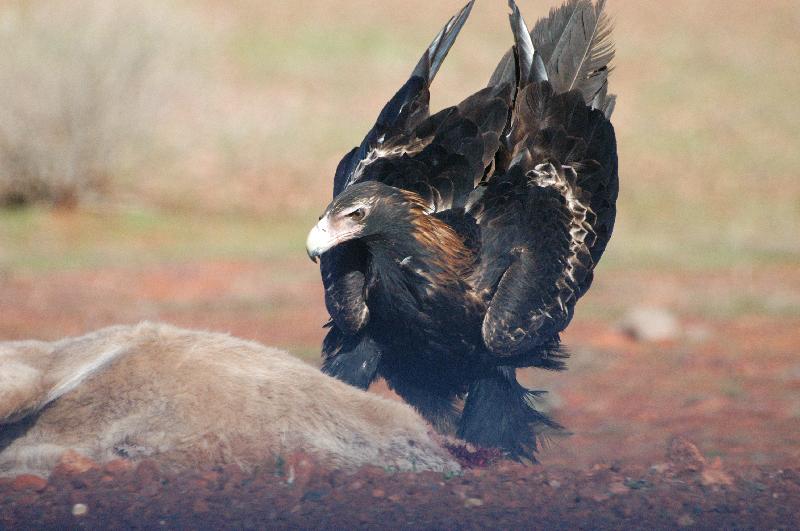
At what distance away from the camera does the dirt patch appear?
12.0 ft

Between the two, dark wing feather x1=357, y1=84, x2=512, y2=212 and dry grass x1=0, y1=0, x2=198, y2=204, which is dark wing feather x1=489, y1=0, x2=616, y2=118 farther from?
dry grass x1=0, y1=0, x2=198, y2=204

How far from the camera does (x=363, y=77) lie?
33.6m

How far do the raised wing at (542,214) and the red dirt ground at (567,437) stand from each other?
877 millimetres

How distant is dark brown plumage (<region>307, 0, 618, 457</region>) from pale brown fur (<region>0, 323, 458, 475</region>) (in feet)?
2.29

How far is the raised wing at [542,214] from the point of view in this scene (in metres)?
5.47

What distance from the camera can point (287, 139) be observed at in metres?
29.5

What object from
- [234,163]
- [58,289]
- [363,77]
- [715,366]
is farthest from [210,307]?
[363,77]

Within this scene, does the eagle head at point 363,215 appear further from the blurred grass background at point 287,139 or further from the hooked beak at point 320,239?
the blurred grass background at point 287,139

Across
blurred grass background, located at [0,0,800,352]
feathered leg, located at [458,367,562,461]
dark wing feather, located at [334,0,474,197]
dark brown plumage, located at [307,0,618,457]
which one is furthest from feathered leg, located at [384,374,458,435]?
blurred grass background, located at [0,0,800,352]

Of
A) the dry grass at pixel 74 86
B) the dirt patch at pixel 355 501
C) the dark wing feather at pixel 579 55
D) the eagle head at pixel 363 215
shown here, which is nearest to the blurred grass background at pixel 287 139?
the dry grass at pixel 74 86

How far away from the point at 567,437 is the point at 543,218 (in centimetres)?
253

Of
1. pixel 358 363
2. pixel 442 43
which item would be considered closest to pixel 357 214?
pixel 358 363

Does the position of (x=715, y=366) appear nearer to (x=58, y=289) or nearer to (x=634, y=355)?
(x=634, y=355)

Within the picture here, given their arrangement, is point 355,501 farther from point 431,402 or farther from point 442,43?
point 442,43
